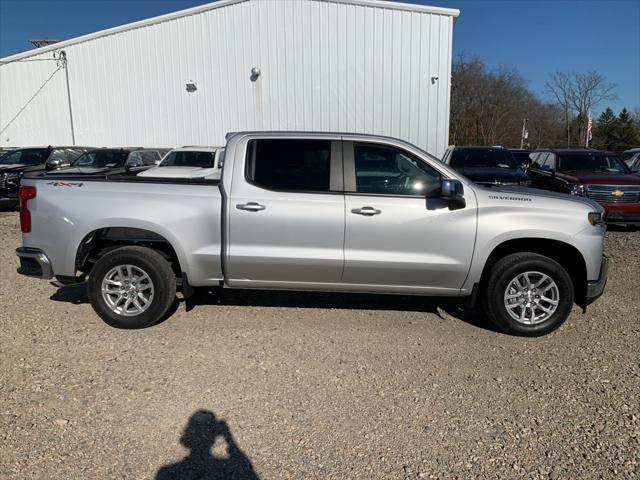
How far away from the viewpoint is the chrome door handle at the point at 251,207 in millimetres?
4648

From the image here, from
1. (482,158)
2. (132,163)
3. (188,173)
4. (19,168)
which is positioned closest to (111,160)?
(132,163)

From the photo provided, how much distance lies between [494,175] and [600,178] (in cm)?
234

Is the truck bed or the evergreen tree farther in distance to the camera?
the evergreen tree

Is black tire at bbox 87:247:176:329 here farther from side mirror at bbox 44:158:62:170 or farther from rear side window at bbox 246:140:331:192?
side mirror at bbox 44:158:62:170

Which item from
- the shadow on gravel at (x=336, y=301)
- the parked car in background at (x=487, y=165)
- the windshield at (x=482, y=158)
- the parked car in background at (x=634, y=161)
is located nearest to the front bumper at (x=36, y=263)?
the shadow on gravel at (x=336, y=301)

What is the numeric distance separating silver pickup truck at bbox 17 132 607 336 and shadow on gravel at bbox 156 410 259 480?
1791 mm

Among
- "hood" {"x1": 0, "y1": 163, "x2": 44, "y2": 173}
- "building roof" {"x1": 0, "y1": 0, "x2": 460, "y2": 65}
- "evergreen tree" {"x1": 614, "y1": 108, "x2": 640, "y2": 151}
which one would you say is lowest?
"hood" {"x1": 0, "y1": 163, "x2": 44, "y2": 173}

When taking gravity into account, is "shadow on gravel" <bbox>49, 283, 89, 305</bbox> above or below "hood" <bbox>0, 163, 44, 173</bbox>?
below


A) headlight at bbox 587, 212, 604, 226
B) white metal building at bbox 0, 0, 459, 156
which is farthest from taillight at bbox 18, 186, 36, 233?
white metal building at bbox 0, 0, 459, 156

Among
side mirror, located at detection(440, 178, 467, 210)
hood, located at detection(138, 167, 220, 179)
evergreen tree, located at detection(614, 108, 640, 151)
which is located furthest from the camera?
evergreen tree, located at detection(614, 108, 640, 151)

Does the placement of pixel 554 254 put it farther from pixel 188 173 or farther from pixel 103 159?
pixel 103 159

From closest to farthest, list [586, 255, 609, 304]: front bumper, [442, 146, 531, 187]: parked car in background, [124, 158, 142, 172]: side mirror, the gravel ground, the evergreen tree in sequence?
the gravel ground
[586, 255, 609, 304]: front bumper
[442, 146, 531, 187]: parked car in background
[124, 158, 142, 172]: side mirror
the evergreen tree

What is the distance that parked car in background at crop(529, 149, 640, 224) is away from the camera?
10.6m

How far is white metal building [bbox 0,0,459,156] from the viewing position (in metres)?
19.4
